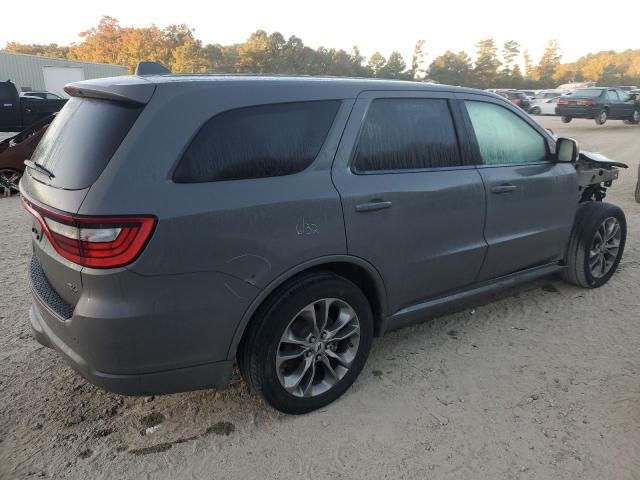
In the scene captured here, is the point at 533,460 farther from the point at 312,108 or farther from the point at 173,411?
the point at 312,108

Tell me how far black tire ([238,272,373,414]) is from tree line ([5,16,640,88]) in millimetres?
53740

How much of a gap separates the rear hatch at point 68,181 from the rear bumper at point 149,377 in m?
0.19

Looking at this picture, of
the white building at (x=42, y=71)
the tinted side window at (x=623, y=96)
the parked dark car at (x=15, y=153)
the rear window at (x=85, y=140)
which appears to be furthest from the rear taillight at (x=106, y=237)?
the white building at (x=42, y=71)

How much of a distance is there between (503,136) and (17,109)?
16.2 meters

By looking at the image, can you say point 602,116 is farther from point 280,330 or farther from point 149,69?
point 280,330

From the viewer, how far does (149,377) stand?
2.29 m

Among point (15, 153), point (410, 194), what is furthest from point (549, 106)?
point (410, 194)

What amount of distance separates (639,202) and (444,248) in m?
6.13

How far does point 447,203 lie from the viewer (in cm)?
313

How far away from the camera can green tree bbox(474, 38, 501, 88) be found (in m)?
76.9

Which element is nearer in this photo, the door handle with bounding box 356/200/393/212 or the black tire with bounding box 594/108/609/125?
the door handle with bounding box 356/200/393/212

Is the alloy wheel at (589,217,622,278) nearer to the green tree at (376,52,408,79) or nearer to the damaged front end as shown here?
the damaged front end

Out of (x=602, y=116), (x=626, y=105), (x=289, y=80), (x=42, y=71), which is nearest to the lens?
(x=289, y=80)

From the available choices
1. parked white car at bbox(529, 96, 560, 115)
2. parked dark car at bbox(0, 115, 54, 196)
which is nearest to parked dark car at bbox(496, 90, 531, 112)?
parked white car at bbox(529, 96, 560, 115)
